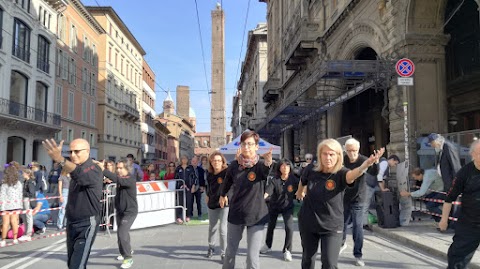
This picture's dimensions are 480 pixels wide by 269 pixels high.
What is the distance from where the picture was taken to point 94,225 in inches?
168

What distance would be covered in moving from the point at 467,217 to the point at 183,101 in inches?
4104

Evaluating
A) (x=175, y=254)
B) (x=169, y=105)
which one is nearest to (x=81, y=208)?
(x=175, y=254)

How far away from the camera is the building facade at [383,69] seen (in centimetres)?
1216

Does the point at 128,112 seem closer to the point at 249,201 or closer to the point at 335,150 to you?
the point at 249,201

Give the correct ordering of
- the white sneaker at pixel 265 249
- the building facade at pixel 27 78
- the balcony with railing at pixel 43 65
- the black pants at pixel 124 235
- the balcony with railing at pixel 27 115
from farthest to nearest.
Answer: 1. the balcony with railing at pixel 43 65
2. the building facade at pixel 27 78
3. the balcony with railing at pixel 27 115
4. the white sneaker at pixel 265 249
5. the black pants at pixel 124 235

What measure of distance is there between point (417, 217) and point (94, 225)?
806 cm

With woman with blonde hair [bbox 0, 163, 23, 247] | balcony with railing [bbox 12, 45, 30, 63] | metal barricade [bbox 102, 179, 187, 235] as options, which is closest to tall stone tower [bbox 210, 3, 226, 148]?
balcony with railing [bbox 12, 45, 30, 63]

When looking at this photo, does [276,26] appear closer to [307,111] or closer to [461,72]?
[307,111]

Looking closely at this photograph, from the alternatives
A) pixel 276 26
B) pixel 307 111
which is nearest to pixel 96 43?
pixel 276 26

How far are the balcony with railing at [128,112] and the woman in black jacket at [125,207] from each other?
150 ft

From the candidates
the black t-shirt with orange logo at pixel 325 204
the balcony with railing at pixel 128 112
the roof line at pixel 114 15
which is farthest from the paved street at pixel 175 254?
the balcony with railing at pixel 128 112

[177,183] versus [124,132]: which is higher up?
[124,132]

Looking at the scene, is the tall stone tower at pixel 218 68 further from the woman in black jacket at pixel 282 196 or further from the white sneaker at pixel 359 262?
the white sneaker at pixel 359 262

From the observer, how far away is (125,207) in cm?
594
